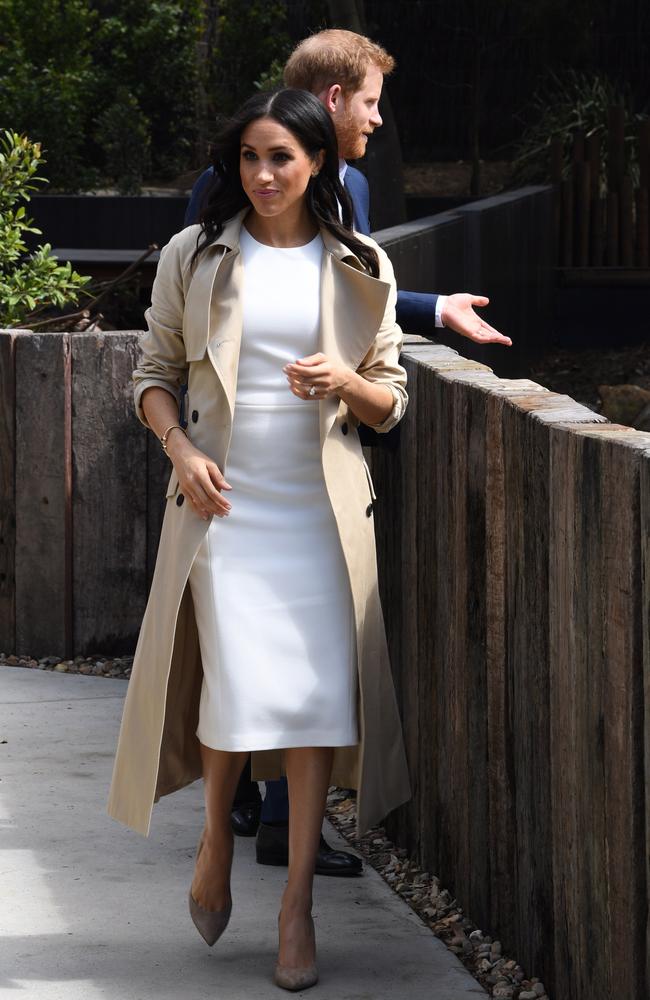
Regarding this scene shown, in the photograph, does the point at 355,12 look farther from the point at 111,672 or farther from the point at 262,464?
the point at 262,464

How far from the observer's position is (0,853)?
13.5 feet

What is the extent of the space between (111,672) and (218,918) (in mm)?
2435

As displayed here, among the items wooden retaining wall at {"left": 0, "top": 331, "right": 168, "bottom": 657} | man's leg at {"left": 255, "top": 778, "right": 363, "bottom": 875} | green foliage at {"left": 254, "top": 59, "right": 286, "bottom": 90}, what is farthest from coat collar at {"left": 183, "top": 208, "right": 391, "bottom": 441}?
green foliage at {"left": 254, "top": 59, "right": 286, "bottom": 90}

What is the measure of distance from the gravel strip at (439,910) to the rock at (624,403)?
542 centimetres

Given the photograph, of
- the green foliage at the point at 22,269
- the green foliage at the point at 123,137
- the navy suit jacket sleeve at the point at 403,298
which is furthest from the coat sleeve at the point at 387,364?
the green foliage at the point at 123,137

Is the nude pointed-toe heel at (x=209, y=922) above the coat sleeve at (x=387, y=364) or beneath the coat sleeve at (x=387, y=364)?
beneath

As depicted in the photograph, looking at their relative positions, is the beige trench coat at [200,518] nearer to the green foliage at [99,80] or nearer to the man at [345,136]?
the man at [345,136]

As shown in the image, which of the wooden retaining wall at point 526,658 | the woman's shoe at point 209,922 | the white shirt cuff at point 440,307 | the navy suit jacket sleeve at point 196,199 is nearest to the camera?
the wooden retaining wall at point 526,658

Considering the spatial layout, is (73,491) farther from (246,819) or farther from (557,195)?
(557,195)

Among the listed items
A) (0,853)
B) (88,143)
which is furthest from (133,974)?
(88,143)

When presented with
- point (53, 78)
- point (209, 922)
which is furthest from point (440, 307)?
point (53, 78)

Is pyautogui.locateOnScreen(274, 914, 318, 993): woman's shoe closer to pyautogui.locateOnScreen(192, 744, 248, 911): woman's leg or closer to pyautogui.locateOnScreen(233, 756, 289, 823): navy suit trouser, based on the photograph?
pyautogui.locateOnScreen(192, 744, 248, 911): woman's leg

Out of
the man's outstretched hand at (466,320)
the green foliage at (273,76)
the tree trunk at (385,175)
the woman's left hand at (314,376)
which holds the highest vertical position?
the green foliage at (273,76)

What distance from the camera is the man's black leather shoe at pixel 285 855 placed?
4.06 m
